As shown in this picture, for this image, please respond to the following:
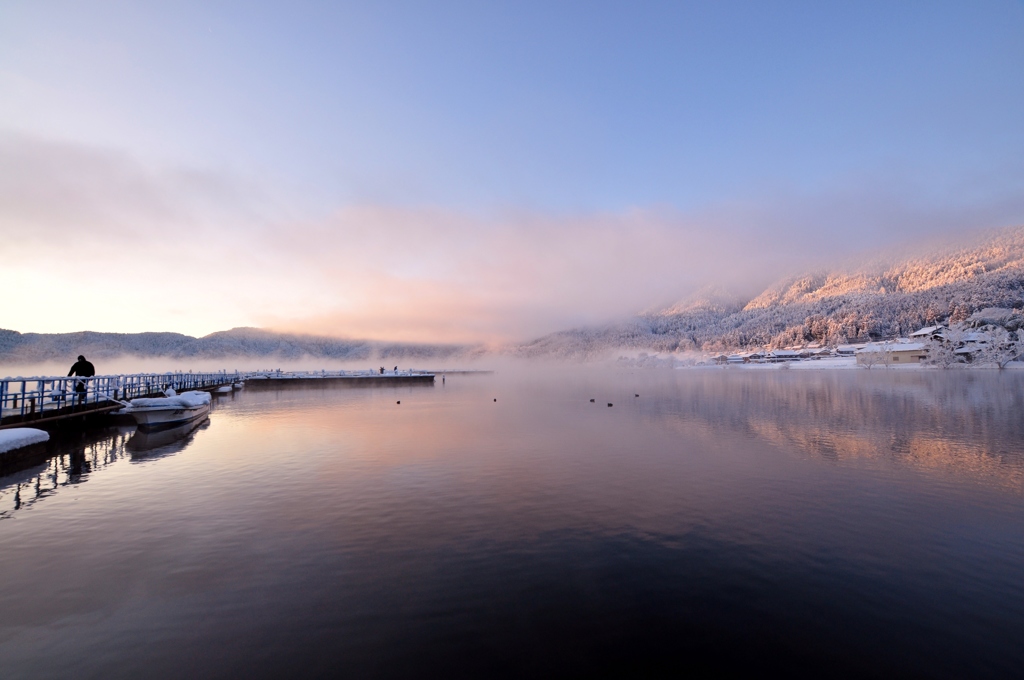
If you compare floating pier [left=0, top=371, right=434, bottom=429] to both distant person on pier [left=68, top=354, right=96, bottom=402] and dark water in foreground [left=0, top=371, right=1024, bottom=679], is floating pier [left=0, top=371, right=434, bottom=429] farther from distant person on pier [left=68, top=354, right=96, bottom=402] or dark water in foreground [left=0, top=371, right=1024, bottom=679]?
dark water in foreground [left=0, top=371, right=1024, bottom=679]

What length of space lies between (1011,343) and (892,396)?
81122 millimetres

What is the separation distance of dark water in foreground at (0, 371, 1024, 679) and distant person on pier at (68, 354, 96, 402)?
8.89 metres

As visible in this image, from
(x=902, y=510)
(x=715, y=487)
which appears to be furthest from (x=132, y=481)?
(x=902, y=510)

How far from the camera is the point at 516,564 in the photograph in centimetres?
985

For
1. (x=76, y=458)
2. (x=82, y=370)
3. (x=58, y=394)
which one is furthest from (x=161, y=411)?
(x=82, y=370)

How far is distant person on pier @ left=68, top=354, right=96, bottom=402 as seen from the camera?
2872cm

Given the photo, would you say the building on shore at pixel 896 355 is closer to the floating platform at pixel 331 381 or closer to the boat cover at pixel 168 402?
the floating platform at pixel 331 381

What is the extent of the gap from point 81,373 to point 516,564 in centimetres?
3722

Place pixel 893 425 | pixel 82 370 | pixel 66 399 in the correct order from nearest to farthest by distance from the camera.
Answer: pixel 66 399 → pixel 893 425 → pixel 82 370

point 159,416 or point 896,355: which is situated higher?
point 159,416

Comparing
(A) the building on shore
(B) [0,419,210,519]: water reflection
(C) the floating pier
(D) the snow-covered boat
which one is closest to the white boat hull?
(D) the snow-covered boat

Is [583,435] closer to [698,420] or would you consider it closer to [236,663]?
[698,420]

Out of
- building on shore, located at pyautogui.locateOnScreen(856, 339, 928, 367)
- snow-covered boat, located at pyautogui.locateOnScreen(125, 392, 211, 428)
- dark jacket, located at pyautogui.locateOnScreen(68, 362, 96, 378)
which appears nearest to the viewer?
snow-covered boat, located at pyautogui.locateOnScreen(125, 392, 211, 428)

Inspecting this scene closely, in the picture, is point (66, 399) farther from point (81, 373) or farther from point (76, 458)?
point (76, 458)
